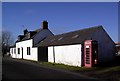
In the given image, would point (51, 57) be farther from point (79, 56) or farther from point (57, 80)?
point (57, 80)

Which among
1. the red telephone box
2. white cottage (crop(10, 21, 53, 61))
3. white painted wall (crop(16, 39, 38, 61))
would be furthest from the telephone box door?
white painted wall (crop(16, 39, 38, 61))

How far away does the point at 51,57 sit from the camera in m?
40.7

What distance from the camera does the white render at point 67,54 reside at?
101ft

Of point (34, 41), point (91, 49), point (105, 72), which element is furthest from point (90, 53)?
point (34, 41)

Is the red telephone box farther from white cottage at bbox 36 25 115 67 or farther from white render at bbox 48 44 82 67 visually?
white render at bbox 48 44 82 67

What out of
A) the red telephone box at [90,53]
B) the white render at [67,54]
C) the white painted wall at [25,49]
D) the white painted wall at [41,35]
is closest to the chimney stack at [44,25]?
the white painted wall at [41,35]

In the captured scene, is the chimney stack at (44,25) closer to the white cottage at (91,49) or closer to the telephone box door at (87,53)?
the white cottage at (91,49)

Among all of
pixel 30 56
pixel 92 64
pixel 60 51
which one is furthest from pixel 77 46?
pixel 30 56

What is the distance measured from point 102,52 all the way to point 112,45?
1.74 metres

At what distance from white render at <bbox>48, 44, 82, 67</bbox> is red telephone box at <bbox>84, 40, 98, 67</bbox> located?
0.88m

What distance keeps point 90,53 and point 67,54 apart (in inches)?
206

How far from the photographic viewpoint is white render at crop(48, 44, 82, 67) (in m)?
30.7

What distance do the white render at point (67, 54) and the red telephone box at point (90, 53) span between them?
877mm

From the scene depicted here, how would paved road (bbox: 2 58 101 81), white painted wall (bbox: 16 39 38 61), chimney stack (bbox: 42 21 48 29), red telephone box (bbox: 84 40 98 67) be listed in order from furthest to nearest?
chimney stack (bbox: 42 21 48 29)
white painted wall (bbox: 16 39 38 61)
red telephone box (bbox: 84 40 98 67)
paved road (bbox: 2 58 101 81)
